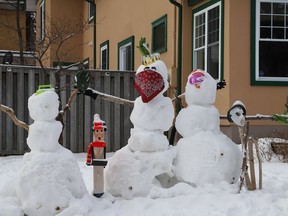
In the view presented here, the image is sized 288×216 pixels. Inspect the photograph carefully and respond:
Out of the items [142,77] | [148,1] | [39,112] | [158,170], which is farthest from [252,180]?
[148,1]

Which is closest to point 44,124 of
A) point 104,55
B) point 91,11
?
point 104,55

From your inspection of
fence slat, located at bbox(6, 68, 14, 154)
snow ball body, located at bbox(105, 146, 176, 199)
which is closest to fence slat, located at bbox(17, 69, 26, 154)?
fence slat, located at bbox(6, 68, 14, 154)

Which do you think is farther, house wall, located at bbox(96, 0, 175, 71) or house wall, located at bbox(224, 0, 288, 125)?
house wall, located at bbox(96, 0, 175, 71)

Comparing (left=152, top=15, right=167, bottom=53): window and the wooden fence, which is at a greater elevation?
(left=152, top=15, right=167, bottom=53): window

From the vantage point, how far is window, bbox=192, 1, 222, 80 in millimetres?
10156

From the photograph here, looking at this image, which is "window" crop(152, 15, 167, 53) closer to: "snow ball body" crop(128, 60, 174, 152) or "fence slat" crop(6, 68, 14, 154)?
"fence slat" crop(6, 68, 14, 154)

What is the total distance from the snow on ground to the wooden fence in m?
4.99

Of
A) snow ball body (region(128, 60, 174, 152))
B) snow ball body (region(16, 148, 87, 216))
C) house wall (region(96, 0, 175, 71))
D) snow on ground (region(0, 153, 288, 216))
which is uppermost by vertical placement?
house wall (region(96, 0, 175, 71))

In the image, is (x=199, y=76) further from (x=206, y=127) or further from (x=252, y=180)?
(x=252, y=180)

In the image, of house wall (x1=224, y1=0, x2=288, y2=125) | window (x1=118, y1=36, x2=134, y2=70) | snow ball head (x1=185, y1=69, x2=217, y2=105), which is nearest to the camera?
snow ball head (x1=185, y1=69, x2=217, y2=105)

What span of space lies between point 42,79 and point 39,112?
17.7 ft

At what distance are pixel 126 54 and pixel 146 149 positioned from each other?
34.9 ft

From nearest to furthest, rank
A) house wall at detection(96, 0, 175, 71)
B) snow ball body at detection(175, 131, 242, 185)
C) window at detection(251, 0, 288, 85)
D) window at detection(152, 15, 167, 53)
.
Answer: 1. snow ball body at detection(175, 131, 242, 185)
2. window at detection(251, 0, 288, 85)
3. house wall at detection(96, 0, 175, 71)
4. window at detection(152, 15, 167, 53)

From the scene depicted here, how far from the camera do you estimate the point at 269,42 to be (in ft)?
31.9
